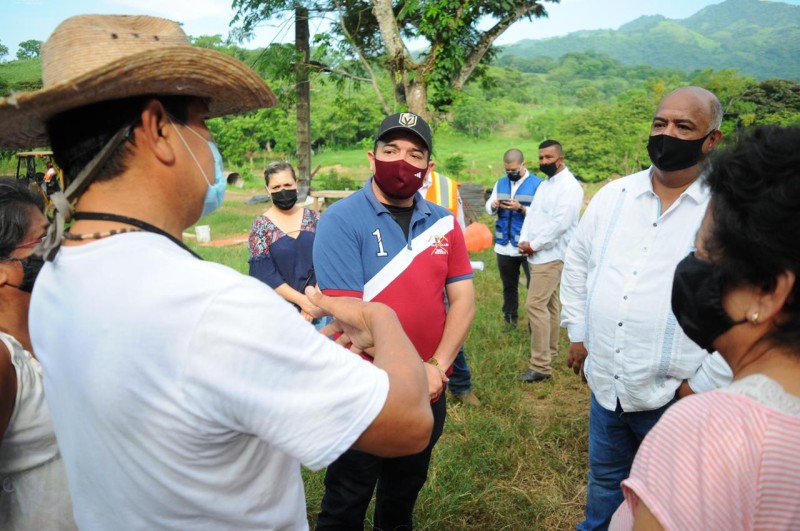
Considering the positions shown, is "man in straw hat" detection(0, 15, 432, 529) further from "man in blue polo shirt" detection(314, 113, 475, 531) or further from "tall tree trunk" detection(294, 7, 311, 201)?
"tall tree trunk" detection(294, 7, 311, 201)

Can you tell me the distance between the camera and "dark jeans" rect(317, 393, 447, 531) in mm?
2467

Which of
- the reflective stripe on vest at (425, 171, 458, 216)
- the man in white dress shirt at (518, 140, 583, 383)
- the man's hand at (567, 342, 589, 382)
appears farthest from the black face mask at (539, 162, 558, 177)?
the man's hand at (567, 342, 589, 382)

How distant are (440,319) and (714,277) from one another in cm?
160

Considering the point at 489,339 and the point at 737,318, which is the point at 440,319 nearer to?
the point at 737,318

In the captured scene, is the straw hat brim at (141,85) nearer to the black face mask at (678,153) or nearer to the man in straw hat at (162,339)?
the man in straw hat at (162,339)

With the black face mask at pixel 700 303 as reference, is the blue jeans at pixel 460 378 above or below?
below

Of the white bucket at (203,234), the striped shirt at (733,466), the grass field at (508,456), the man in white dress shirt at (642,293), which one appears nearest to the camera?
the striped shirt at (733,466)

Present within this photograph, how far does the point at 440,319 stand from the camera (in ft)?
9.04

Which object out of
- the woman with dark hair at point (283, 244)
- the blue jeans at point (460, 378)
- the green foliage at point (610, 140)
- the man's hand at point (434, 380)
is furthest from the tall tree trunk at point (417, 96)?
the green foliage at point (610, 140)

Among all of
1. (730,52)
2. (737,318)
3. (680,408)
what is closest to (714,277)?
(737,318)

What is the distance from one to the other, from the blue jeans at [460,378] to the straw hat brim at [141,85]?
3.61 m

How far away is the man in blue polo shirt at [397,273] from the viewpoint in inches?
99.0

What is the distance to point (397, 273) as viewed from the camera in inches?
103

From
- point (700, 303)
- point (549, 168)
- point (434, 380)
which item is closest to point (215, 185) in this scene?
point (700, 303)
